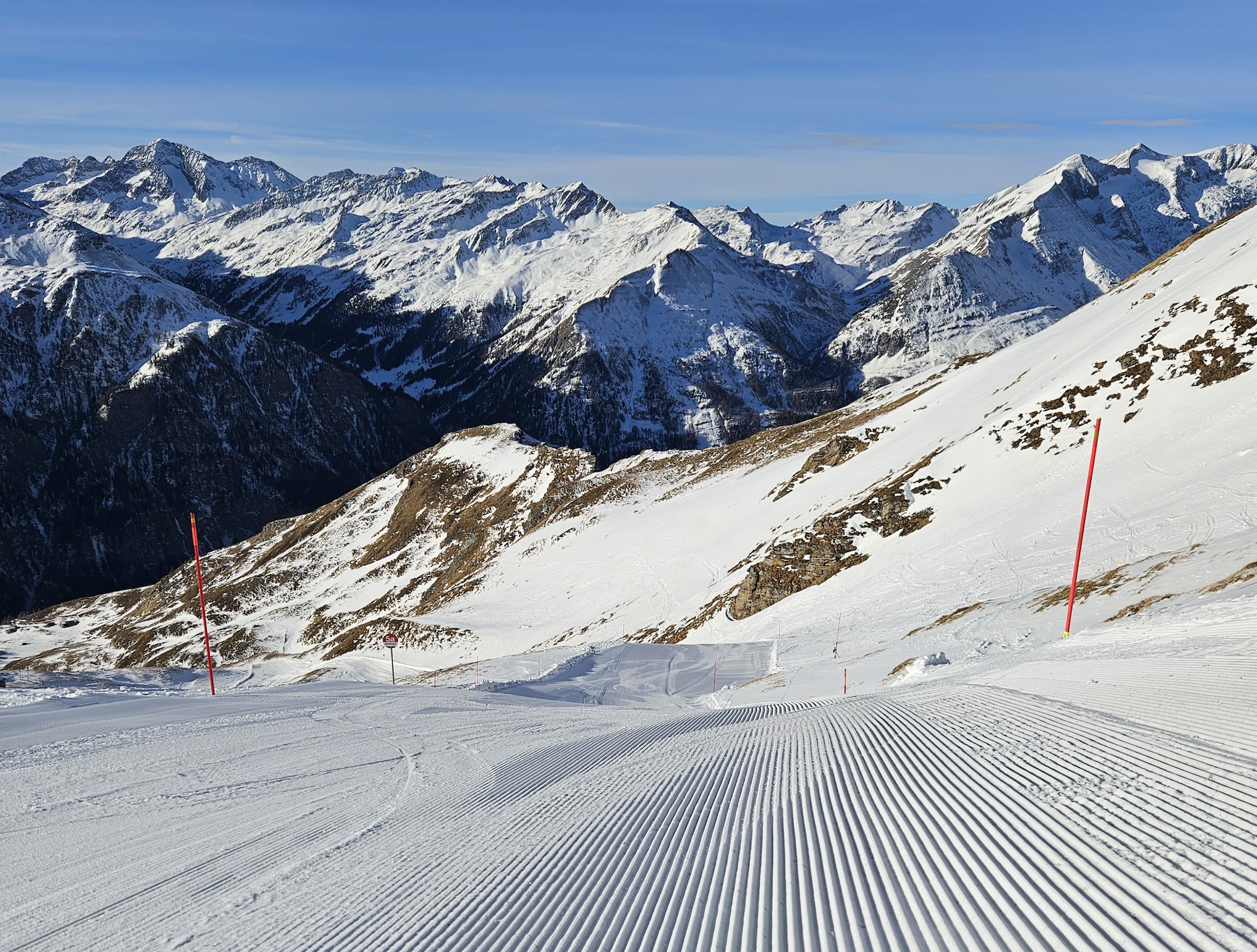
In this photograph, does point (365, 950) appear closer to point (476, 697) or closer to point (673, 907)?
point (673, 907)

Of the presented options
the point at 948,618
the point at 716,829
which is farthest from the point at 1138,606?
the point at 716,829

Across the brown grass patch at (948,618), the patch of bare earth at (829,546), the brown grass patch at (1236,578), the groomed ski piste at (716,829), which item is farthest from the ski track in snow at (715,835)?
the patch of bare earth at (829,546)

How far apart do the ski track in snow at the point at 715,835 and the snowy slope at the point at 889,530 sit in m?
7.35

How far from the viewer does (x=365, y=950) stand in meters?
6.59

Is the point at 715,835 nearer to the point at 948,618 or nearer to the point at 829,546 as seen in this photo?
the point at 948,618

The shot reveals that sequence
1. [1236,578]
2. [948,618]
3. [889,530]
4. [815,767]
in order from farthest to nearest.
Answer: [889,530]
[948,618]
[1236,578]
[815,767]

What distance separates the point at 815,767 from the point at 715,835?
257 cm

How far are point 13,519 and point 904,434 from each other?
699 feet

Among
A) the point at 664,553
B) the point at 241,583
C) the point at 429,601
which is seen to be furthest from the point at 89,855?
the point at 241,583

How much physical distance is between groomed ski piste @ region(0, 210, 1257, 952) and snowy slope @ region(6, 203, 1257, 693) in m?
0.28

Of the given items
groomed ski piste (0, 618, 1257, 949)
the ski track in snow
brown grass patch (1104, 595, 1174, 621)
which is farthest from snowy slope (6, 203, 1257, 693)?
the ski track in snow

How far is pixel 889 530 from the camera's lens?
39.7 meters

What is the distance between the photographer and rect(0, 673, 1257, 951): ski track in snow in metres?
6.04

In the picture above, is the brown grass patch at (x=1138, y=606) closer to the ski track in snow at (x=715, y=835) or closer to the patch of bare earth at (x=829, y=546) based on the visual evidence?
the ski track in snow at (x=715, y=835)
